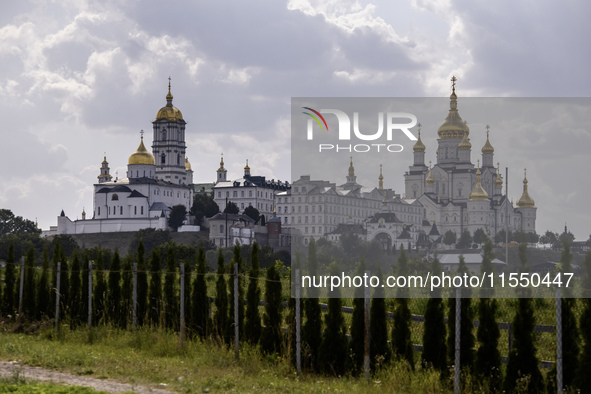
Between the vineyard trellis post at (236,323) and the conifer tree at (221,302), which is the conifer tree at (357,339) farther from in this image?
the conifer tree at (221,302)

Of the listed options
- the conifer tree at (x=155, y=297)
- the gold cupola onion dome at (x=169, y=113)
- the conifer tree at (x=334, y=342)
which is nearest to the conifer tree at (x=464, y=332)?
the conifer tree at (x=334, y=342)

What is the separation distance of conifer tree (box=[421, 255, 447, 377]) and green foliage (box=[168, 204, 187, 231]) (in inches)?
3705

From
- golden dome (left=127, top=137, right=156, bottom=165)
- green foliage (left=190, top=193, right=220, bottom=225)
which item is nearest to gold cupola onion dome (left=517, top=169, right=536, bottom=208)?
green foliage (left=190, top=193, right=220, bottom=225)

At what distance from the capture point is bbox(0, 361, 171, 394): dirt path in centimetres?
927

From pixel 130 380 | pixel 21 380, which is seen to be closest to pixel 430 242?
pixel 130 380

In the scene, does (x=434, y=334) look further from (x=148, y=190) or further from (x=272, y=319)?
(x=148, y=190)

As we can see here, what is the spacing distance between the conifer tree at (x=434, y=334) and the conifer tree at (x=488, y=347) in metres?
0.47

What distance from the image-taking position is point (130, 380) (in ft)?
32.1

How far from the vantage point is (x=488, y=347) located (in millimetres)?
9359

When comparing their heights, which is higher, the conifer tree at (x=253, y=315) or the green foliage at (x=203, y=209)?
the green foliage at (x=203, y=209)

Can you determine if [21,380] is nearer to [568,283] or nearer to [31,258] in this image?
[568,283]

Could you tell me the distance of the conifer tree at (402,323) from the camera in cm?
999

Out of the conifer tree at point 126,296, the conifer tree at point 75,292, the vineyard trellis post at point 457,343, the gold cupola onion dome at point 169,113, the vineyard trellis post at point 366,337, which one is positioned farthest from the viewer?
the gold cupola onion dome at point 169,113

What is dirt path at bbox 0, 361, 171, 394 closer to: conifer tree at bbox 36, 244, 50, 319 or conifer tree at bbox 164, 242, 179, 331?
conifer tree at bbox 164, 242, 179, 331
